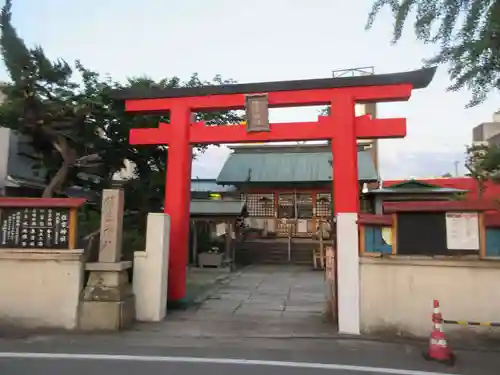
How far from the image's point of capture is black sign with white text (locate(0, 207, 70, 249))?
840cm

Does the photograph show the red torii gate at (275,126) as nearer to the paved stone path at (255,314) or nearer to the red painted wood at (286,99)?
the red painted wood at (286,99)

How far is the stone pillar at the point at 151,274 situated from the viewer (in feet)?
29.6

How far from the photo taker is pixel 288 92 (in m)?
10.6

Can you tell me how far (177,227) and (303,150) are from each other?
63.2ft

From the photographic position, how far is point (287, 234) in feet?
85.9

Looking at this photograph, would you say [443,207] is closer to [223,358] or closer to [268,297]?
[223,358]

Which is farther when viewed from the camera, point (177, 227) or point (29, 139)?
point (29, 139)

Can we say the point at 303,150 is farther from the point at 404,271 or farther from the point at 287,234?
the point at 404,271

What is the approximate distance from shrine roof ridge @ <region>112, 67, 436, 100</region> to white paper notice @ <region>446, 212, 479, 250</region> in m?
3.46

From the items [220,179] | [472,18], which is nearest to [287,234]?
[220,179]

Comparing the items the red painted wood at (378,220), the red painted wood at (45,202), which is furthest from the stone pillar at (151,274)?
the red painted wood at (378,220)

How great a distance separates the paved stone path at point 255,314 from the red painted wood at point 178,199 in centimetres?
78

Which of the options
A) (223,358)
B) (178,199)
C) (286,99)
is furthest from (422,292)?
(178,199)

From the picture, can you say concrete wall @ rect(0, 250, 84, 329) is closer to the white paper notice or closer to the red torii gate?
the red torii gate
